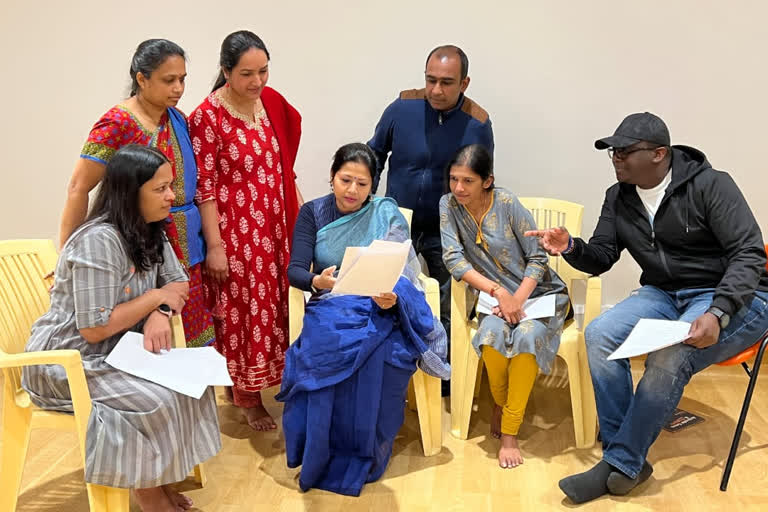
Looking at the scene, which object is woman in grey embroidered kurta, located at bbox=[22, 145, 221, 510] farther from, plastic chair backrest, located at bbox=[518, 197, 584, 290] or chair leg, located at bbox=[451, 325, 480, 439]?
plastic chair backrest, located at bbox=[518, 197, 584, 290]

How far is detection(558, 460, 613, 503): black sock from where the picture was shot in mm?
2629

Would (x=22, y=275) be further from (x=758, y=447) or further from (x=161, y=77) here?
(x=758, y=447)

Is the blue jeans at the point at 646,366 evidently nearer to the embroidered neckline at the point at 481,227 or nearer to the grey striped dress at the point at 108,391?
the embroidered neckline at the point at 481,227

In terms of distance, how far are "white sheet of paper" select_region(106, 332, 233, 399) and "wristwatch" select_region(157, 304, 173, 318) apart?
101 millimetres

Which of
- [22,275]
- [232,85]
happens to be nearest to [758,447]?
[232,85]

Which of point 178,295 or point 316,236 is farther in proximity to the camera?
point 316,236

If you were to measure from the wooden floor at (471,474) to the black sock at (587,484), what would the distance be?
3cm

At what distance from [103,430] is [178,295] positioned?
0.52 meters

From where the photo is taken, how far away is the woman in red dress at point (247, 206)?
284 cm

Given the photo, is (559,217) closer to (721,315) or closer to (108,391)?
(721,315)

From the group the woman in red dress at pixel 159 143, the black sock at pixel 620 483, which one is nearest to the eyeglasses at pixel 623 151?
the black sock at pixel 620 483

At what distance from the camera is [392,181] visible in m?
3.38

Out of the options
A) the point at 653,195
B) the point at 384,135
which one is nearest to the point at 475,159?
the point at 384,135

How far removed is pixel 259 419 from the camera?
3.22m
